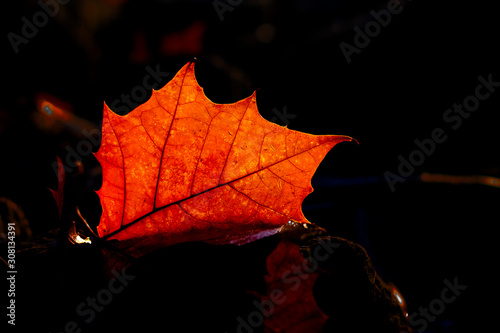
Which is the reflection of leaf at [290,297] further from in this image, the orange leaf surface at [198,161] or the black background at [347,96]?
the black background at [347,96]

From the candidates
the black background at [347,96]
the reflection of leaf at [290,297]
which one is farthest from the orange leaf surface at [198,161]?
the black background at [347,96]

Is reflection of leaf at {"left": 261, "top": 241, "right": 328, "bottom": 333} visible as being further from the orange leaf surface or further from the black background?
the black background

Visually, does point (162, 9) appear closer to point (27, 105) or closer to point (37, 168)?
point (27, 105)

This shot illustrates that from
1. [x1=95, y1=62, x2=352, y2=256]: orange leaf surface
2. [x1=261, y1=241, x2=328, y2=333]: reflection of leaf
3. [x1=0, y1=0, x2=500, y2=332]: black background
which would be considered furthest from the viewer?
[x1=0, y1=0, x2=500, y2=332]: black background

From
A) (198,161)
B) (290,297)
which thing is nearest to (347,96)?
(198,161)

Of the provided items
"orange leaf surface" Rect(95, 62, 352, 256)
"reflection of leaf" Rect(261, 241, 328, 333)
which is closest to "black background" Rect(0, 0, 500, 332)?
"orange leaf surface" Rect(95, 62, 352, 256)

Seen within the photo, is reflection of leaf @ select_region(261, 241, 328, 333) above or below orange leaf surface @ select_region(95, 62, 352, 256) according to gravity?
below
